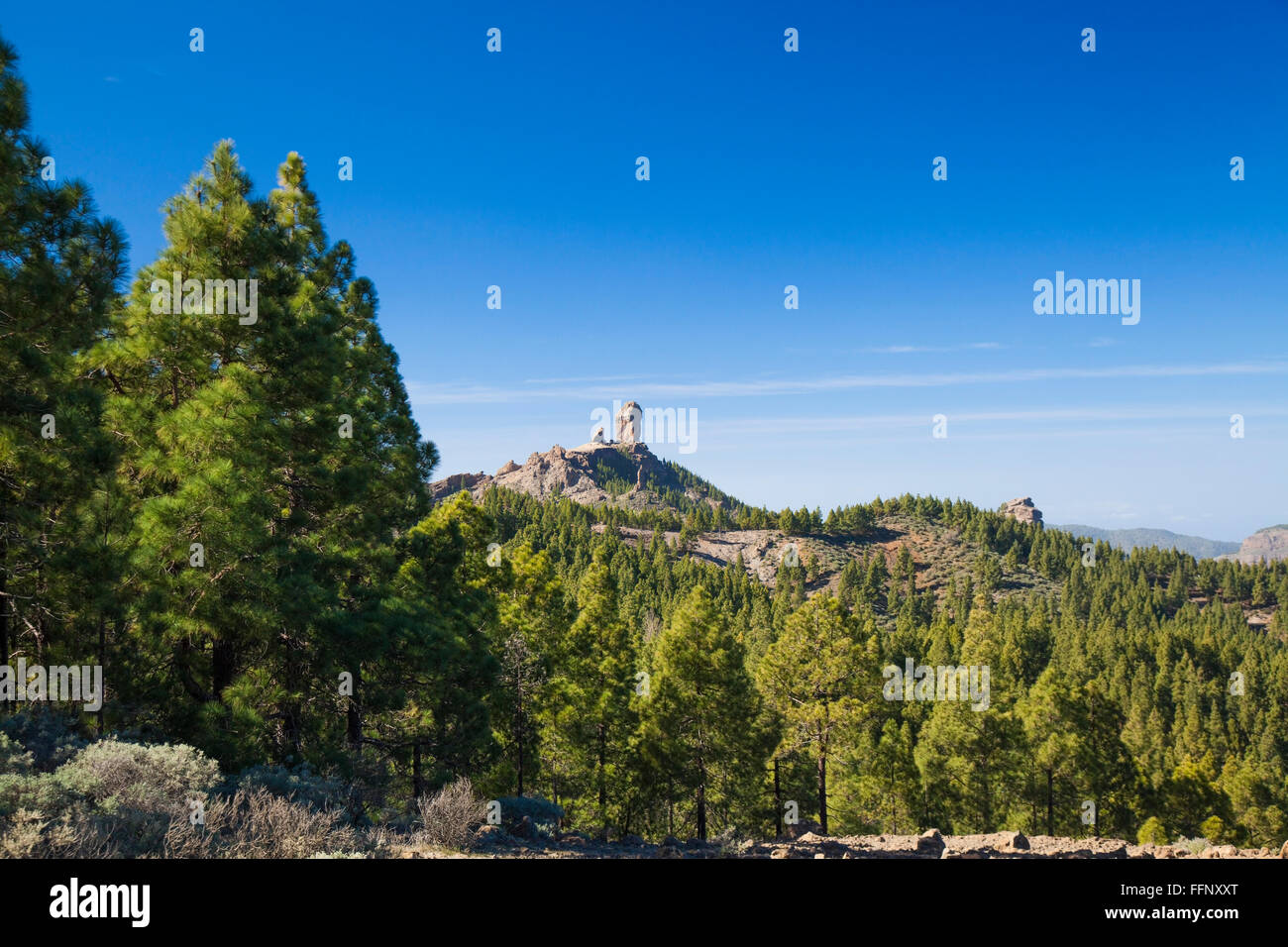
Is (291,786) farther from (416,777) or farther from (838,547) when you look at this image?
(838,547)

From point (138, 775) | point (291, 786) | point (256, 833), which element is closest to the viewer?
point (256, 833)

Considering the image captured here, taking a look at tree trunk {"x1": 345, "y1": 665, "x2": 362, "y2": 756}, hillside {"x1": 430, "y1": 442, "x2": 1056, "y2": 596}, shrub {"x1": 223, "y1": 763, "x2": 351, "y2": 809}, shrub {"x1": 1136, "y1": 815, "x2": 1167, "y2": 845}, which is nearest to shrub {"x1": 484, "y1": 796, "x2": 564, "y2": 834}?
tree trunk {"x1": 345, "y1": 665, "x2": 362, "y2": 756}

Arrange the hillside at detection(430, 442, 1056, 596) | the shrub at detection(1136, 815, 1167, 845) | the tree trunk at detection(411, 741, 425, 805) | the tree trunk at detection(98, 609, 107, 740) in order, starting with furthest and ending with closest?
the hillside at detection(430, 442, 1056, 596) < the shrub at detection(1136, 815, 1167, 845) < the tree trunk at detection(411, 741, 425, 805) < the tree trunk at detection(98, 609, 107, 740)

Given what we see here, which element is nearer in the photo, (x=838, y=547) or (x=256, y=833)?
(x=256, y=833)

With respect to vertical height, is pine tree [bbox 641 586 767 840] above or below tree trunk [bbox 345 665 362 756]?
below

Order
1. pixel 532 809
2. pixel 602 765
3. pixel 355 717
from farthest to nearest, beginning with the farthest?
pixel 602 765
pixel 532 809
pixel 355 717

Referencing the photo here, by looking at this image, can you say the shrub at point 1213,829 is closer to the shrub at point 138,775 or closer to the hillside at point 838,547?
the shrub at point 138,775

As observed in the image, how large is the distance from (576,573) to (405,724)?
7503 centimetres

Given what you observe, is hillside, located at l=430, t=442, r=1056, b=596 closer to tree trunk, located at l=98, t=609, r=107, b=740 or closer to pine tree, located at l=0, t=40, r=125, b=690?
tree trunk, located at l=98, t=609, r=107, b=740

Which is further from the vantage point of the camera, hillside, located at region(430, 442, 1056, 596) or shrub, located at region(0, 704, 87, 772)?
hillside, located at region(430, 442, 1056, 596)

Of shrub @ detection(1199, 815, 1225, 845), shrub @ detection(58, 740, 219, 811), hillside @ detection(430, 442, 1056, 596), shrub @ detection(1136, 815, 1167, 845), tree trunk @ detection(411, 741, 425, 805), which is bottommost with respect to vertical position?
shrub @ detection(1199, 815, 1225, 845)

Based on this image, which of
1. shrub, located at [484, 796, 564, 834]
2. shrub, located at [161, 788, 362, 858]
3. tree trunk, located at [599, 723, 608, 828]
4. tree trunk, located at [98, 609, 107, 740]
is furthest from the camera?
tree trunk, located at [599, 723, 608, 828]

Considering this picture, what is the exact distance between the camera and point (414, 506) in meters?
16.9

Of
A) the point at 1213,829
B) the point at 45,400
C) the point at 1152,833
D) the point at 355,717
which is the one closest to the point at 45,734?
the point at 45,400
